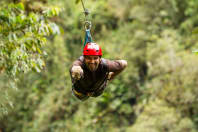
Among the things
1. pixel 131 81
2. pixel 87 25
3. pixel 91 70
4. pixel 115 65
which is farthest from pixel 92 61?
pixel 131 81

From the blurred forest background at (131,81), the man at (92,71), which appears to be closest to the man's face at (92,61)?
the man at (92,71)

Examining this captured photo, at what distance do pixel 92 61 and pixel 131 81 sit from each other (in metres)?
13.2

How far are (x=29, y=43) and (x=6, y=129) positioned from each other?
15.3 metres

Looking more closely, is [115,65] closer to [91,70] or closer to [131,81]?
[91,70]

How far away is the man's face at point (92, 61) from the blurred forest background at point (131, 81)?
9609 mm

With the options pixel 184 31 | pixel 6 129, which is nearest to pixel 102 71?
pixel 184 31

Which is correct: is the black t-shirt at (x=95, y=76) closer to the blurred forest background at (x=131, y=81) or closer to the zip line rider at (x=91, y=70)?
the zip line rider at (x=91, y=70)

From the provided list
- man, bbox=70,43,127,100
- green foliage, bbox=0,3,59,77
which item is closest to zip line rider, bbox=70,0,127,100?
man, bbox=70,43,127,100

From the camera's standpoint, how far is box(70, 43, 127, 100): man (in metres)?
3.10

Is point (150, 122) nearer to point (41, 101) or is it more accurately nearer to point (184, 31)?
point (184, 31)

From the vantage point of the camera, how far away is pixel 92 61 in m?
3.15

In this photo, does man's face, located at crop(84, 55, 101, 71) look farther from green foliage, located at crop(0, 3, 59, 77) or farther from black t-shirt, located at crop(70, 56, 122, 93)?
green foliage, located at crop(0, 3, 59, 77)

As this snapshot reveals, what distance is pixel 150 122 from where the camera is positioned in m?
13.0

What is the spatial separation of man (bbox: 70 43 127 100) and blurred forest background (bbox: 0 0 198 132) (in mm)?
9180
